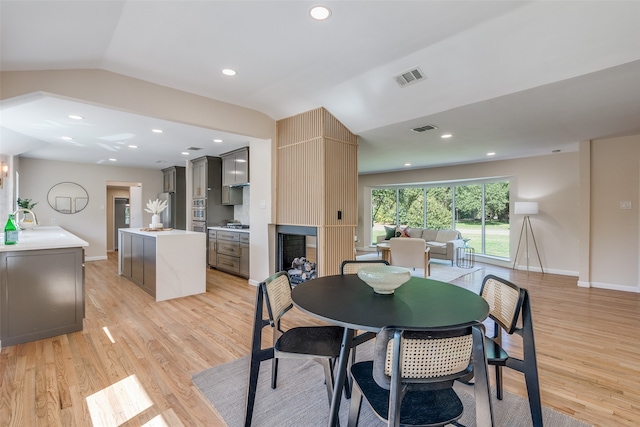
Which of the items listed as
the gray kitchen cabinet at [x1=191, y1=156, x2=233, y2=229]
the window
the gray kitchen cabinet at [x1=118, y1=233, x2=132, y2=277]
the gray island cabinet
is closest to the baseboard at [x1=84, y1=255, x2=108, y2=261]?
the gray kitchen cabinet at [x1=118, y1=233, x2=132, y2=277]

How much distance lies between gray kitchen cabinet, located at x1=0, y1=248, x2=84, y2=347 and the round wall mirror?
17.1 ft

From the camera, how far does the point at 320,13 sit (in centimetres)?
215

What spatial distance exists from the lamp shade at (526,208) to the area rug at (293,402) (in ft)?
16.4

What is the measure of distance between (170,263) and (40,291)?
1.42m

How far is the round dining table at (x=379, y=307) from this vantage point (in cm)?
131

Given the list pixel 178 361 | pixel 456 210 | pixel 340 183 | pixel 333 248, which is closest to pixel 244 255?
pixel 333 248

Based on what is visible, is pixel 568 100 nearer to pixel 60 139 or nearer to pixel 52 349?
pixel 52 349

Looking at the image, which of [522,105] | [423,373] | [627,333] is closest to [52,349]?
[423,373]

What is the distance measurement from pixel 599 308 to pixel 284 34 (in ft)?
16.1

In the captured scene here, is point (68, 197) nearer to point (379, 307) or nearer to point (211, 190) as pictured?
point (211, 190)

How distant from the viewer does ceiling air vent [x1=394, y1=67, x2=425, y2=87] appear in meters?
2.96

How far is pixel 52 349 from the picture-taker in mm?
2562

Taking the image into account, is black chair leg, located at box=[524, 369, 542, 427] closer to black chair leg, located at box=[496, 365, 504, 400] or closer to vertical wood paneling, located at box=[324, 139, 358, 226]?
black chair leg, located at box=[496, 365, 504, 400]

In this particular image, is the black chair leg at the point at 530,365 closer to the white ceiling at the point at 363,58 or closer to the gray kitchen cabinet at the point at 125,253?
the white ceiling at the point at 363,58
